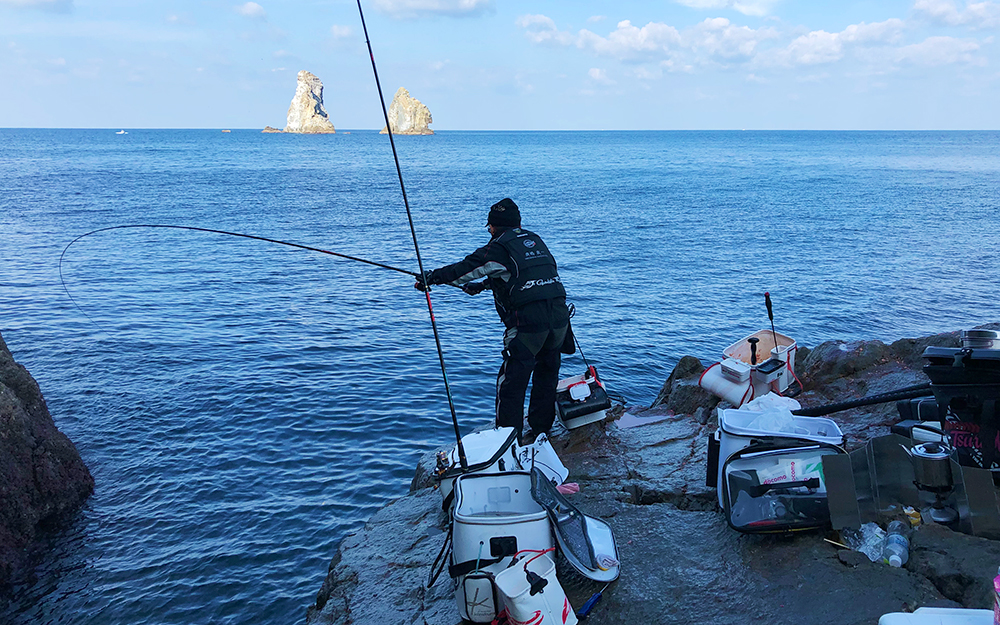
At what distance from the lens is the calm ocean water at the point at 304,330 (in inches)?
300

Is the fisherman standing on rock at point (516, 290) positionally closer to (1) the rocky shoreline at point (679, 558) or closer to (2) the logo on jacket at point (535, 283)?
(2) the logo on jacket at point (535, 283)

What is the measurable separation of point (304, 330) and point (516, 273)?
10939mm

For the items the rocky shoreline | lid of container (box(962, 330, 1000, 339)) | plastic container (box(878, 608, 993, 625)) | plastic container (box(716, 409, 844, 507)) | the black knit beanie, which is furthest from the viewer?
the black knit beanie

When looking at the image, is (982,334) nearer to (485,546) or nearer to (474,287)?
(485,546)

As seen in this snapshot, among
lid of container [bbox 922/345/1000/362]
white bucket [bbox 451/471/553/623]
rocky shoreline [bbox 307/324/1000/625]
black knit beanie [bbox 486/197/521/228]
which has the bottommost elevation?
rocky shoreline [bbox 307/324/1000/625]

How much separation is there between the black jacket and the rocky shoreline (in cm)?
156

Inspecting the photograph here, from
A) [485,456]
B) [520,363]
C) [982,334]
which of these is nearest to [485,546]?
[485,456]

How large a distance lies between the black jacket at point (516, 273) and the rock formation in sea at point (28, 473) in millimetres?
5469

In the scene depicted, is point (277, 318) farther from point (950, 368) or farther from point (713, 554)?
point (950, 368)

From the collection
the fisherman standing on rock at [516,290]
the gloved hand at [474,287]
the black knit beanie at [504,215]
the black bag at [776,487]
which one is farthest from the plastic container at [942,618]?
the black knit beanie at [504,215]

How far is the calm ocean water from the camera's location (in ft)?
25.0

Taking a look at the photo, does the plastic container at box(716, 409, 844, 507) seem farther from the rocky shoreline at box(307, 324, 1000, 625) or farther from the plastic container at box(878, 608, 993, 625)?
the plastic container at box(878, 608, 993, 625)

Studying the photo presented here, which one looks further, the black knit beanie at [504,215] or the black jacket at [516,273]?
the black knit beanie at [504,215]

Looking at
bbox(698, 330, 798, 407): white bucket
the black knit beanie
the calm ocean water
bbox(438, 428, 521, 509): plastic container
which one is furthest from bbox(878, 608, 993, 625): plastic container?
the calm ocean water
